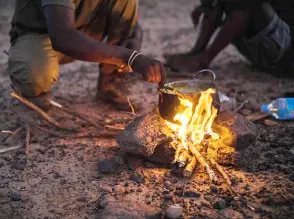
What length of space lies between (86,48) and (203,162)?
1161mm

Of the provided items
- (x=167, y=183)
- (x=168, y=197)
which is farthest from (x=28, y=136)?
(x=168, y=197)

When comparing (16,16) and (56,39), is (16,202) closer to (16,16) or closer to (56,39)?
(56,39)

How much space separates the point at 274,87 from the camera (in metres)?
4.60

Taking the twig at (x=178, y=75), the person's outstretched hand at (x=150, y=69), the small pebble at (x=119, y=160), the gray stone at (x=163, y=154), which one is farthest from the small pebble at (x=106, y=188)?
the twig at (x=178, y=75)

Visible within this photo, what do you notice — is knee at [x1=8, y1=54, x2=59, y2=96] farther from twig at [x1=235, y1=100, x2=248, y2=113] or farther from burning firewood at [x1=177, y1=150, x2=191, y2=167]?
twig at [x1=235, y1=100, x2=248, y2=113]

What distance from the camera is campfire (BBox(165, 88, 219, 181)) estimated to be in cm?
284

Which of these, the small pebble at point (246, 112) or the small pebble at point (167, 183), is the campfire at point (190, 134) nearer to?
the small pebble at point (167, 183)

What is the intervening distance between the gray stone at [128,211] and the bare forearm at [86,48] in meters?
1.07

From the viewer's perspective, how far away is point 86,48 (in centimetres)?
292

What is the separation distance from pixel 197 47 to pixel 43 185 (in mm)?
3046

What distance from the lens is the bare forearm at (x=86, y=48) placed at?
290 cm

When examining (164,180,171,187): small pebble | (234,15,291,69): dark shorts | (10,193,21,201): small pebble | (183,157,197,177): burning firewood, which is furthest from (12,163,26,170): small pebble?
(234,15,291,69): dark shorts

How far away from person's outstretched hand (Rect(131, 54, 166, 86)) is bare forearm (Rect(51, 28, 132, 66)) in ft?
0.42

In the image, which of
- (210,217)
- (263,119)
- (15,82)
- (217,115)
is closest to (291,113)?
(263,119)
